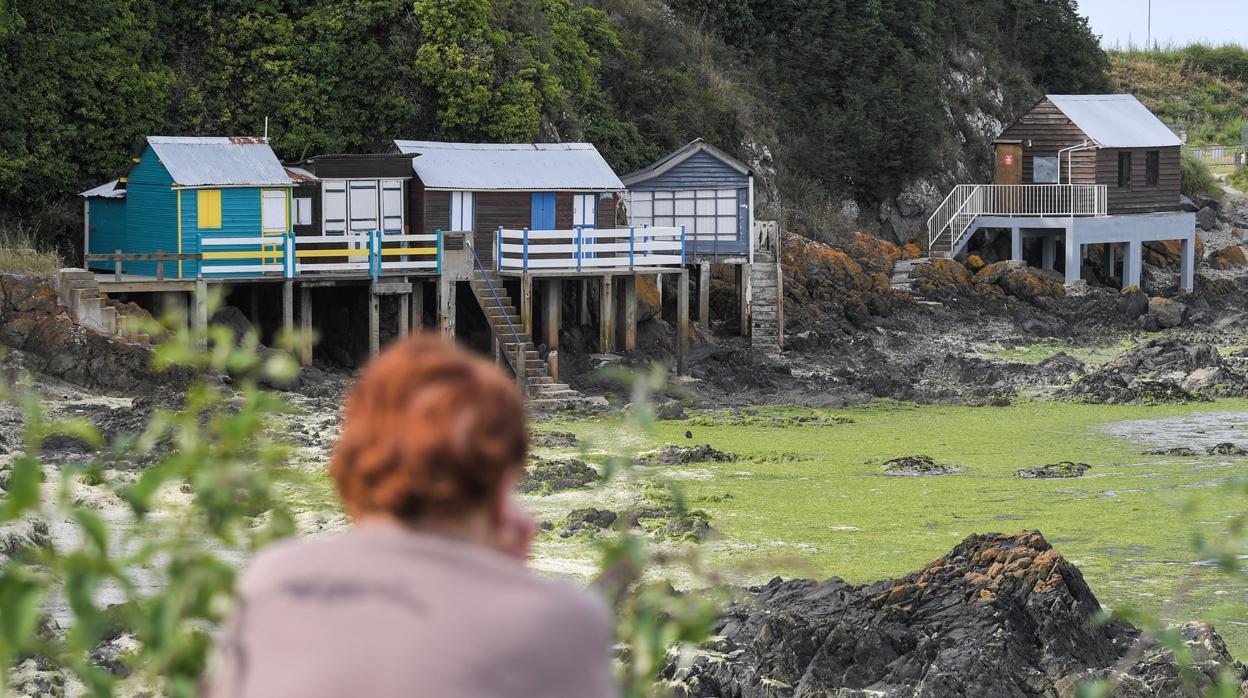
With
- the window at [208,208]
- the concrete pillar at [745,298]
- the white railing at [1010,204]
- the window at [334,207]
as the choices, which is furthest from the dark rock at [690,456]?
the white railing at [1010,204]

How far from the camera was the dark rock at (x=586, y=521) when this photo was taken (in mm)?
18156

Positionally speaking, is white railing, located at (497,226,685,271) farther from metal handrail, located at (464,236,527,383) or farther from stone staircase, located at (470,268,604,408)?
stone staircase, located at (470,268,604,408)

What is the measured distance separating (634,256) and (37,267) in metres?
10.3

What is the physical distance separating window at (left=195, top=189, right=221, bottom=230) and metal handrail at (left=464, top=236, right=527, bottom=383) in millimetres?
4114

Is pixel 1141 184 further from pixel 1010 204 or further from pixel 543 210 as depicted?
pixel 543 210

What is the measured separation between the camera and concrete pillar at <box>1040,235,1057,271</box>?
45.9m

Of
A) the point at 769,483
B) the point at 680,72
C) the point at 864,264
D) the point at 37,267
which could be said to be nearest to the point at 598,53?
the point at 680,72

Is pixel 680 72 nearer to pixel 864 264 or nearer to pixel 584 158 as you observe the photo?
pixel 864 264

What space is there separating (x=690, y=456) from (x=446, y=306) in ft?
24.7

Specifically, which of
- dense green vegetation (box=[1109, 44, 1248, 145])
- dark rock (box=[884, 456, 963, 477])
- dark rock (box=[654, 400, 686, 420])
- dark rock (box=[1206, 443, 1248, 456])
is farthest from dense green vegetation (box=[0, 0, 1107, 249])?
dense green vegetation (box=[1109, 44, 1248, 145])

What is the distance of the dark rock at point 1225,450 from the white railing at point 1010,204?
18940 mm

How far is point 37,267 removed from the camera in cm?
2645

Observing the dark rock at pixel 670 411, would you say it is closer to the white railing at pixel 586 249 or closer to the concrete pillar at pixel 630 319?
the white railing at pixel 586 249

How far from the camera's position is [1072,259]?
4319 cm
